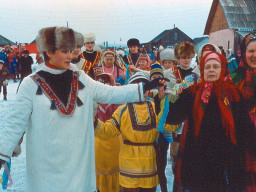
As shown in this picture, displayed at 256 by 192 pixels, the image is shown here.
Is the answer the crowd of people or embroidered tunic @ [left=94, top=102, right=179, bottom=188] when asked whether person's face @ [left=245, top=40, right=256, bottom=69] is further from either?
embroidered tunic @ [left=94, top=102, right=179, bottom=188]

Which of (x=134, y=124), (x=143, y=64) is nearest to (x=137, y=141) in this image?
(x=134, y=124)

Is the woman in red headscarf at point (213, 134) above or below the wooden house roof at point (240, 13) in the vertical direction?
below

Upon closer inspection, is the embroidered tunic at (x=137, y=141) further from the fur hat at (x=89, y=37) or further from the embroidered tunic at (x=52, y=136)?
the fur hat at (x=89, y=37)

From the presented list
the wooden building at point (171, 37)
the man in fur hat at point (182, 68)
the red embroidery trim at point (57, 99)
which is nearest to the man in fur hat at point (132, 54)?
the man in fur hat at point (182, 68)

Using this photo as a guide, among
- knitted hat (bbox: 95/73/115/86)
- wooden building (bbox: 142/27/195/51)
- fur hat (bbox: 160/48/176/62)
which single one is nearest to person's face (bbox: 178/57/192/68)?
fur hat (bbox: 160/48/176/62)

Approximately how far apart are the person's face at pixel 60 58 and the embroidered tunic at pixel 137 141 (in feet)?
2.96

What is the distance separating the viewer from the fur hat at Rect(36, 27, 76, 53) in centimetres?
218

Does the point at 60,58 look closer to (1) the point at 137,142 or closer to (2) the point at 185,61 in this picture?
(1) the point at 137,142

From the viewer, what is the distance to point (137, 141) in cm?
303

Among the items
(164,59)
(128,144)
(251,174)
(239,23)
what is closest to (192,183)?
(251,174)

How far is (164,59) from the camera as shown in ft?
18.5

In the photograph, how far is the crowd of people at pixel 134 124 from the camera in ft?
7.07

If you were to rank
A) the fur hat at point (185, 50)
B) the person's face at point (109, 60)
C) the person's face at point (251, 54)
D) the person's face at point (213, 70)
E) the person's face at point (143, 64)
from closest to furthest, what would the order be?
the person's face at point (213, 70), the person's face at point (251, 54), the fur hat at point (185, 50), the person's face at point (109, 60), the person's face at point (143, 64)

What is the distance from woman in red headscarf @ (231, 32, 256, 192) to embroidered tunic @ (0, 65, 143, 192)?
1.02 meters
